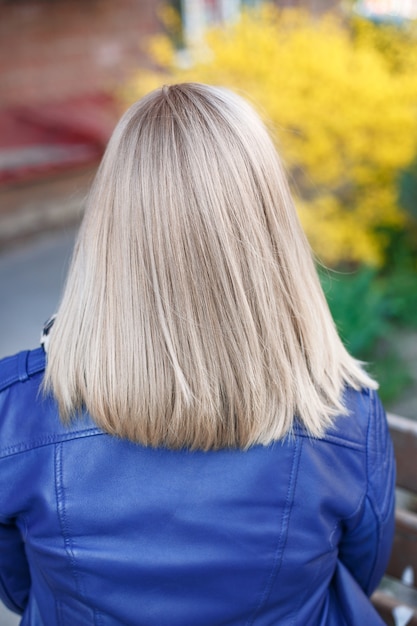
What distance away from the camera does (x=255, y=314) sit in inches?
47.2

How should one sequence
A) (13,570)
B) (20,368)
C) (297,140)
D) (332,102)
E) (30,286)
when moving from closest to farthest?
(20,368) → (13,570) → (332,102) → (297,140) → (30,286)

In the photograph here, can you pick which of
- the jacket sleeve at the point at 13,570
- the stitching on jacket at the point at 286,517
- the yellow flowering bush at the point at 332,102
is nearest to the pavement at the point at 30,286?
the yellow flowering bush at the point at 332,102

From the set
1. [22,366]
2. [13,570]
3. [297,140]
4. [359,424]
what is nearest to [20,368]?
[22,366]

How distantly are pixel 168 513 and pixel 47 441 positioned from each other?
0.24 meters

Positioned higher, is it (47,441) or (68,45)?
(68,45)

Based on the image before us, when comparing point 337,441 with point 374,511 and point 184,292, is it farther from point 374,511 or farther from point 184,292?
point 184,292

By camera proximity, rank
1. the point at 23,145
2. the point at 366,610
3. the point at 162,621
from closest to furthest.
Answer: the point at 162,621 → the point at 366,610 → the point at 23,145

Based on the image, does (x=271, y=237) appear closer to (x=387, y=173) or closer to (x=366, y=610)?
(x=366, y=610)

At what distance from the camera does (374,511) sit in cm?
139

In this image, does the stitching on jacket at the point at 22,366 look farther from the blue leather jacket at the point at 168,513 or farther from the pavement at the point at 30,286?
the pavement at the point at 30,286

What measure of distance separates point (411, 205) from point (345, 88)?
0.93 meters

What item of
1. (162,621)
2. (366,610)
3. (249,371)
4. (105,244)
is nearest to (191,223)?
(105,244)

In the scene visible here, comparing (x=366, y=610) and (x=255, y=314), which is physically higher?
(x=255, y=314)

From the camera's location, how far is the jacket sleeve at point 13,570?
4.66 feet
